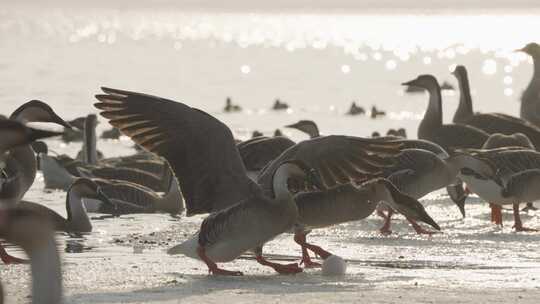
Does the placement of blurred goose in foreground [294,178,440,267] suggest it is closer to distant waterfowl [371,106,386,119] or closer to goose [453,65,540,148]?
goose [453,65,540,148]

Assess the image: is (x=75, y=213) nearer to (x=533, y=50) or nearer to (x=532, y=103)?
(x=532, y=103)

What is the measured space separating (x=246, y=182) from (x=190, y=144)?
613 millimetres

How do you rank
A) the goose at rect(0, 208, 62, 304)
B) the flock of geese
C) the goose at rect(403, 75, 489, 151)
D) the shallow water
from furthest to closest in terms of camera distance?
the goose at rect(403, 75, 489, 151)
the flock of geese
the shallow water
the goose at rect(0, 208, 62, 304)

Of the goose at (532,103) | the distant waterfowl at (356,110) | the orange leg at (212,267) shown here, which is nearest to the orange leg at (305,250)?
the orange leg at (212,267)

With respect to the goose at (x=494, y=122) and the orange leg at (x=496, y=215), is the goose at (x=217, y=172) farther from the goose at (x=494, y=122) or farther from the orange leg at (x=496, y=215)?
the goose at (x=494, y=122)

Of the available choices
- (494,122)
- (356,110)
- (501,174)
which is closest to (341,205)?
(501,174)

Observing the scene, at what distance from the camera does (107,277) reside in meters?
11.4

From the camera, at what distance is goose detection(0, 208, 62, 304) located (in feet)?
19.0

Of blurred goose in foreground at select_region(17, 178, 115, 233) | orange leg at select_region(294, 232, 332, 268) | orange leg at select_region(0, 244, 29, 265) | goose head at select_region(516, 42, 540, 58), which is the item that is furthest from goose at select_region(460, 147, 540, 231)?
goose head at select_region(516, 42, 540, 58)

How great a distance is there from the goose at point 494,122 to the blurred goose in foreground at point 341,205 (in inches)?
312

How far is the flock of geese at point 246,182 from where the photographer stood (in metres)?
11.6

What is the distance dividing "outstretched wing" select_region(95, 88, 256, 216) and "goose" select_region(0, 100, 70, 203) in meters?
2.52

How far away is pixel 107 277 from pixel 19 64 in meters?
49.1

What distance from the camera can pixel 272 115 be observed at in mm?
37094
